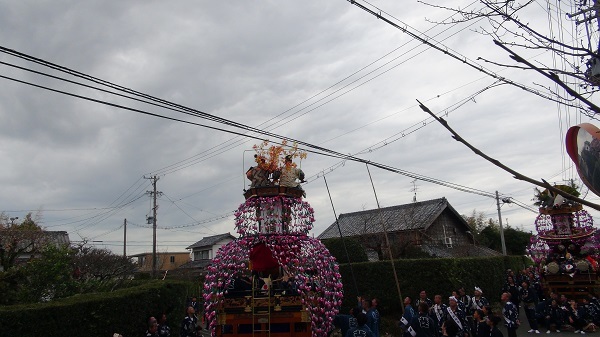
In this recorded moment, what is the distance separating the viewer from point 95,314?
33.9 ft

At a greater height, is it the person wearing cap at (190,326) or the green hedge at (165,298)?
the green hedge at (165,298)

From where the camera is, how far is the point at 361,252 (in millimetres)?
20422

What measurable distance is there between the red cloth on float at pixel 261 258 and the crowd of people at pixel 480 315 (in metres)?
2.42

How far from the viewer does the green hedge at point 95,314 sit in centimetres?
929

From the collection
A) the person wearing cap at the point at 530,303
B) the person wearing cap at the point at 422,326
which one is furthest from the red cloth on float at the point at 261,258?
the person wearing cap at the point at 530,303

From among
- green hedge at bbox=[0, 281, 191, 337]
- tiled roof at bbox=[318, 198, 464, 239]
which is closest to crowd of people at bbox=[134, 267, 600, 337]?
green hedge at bbox=[0, 281, 191, 337]

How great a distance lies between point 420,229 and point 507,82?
2508cm

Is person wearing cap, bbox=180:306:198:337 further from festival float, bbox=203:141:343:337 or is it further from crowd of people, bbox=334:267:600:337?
crowd of people, bbox=334:267:600:337

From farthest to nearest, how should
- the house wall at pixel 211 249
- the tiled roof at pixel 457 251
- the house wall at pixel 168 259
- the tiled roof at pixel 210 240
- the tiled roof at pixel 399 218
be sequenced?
the house wall at pixel 168 259 → the tiled roof at pixel 210 240 → the house wall at pixel 211 249 → the tiled roof at pixel 399 218 → the tiled roof at pixel 457 251

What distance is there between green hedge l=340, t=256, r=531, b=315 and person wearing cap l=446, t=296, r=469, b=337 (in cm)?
502

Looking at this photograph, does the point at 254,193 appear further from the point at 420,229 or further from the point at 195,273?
the point at 195,273

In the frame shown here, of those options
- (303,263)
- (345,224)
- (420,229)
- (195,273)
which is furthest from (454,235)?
(303,263)

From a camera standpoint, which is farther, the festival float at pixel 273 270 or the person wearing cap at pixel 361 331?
the festival float at pixel 273 270

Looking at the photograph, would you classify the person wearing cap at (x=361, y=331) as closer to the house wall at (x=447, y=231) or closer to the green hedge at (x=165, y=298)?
the green hedge at (x=165, y=298)
